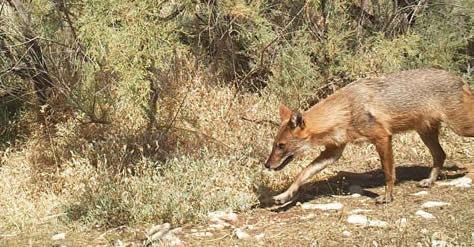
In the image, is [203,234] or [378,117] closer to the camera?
[203,234]

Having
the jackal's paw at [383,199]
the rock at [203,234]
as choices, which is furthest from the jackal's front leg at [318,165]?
the rock at [203,234]

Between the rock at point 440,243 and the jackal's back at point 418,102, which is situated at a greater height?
the jackal's back at point 418,102

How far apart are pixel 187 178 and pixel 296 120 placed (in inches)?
60.9

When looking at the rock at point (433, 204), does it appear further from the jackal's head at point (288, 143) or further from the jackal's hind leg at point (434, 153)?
the jackal's head at point (288, 143)

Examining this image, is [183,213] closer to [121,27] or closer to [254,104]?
[121,27]

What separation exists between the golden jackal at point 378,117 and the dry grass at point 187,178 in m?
0.52

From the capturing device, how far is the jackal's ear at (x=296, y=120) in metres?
5.69

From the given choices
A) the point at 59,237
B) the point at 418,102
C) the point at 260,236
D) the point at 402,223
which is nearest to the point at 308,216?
the point at 260,236

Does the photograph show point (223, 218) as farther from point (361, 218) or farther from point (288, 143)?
point (361, 218)

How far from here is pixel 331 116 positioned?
19.6 feet

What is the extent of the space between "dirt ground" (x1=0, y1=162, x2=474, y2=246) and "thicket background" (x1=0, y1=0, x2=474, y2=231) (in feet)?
1.16

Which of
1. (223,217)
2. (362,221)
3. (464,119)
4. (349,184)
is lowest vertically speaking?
(349,184)

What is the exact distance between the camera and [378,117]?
5.90 metres

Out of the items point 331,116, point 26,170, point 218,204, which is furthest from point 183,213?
point 26,170
